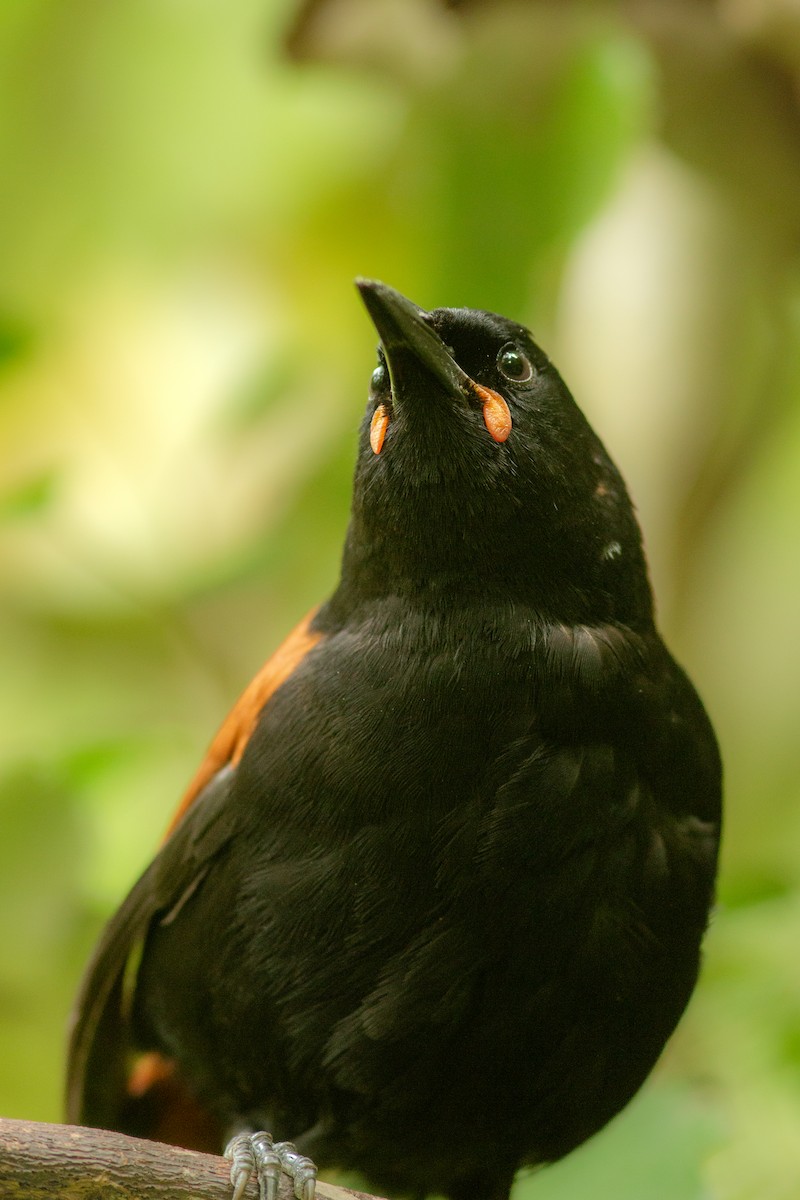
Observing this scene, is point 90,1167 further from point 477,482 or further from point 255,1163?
point 477,482

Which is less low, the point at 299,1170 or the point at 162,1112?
the point at 299,1170

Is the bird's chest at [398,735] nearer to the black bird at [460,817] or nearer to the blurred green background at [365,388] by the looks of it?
the black bird at [460,817]

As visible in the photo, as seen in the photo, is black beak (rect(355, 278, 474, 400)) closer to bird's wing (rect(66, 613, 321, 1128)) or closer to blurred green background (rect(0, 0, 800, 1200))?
bird's wing (rect(66, 613, 321, 1128))

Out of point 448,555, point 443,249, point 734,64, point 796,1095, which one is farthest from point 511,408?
point 734,64

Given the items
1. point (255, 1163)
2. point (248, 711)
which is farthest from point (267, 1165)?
point (248, 711)

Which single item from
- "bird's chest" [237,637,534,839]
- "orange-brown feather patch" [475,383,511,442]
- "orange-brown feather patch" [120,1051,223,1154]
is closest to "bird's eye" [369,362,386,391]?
"orange-brown feather patch" [475,383,511,442]
